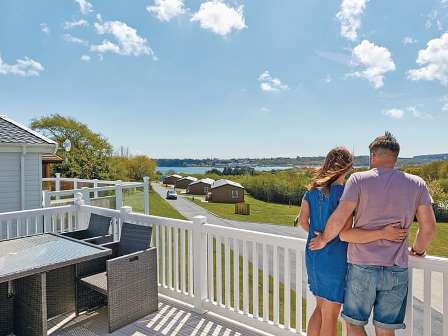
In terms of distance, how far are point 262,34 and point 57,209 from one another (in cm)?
1928

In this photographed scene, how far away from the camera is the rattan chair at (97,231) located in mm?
4123

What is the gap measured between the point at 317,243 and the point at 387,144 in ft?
2.37

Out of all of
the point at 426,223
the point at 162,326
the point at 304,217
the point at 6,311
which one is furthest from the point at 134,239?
the point at 426,223

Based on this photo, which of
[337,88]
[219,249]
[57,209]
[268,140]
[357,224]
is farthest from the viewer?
[268,140]

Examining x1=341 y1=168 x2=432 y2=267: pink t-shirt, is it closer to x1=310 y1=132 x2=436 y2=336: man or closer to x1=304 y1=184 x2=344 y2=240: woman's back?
x1=310 y1=132 x2=436 y2=336: man

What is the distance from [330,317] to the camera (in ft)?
7.02

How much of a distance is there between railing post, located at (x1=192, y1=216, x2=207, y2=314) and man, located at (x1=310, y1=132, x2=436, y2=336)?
1798 mm

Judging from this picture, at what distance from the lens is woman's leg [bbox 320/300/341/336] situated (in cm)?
213

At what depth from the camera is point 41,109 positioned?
102 ft

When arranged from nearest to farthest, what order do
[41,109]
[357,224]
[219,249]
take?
[357,224], [219,249], [41,109]

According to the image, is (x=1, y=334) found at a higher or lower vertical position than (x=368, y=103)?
lower

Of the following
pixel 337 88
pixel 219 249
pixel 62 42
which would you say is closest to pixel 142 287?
pixel 219 249

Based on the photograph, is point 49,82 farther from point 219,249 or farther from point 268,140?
point 268,140

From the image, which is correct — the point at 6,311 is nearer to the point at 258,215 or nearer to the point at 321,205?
the point at 321,205
